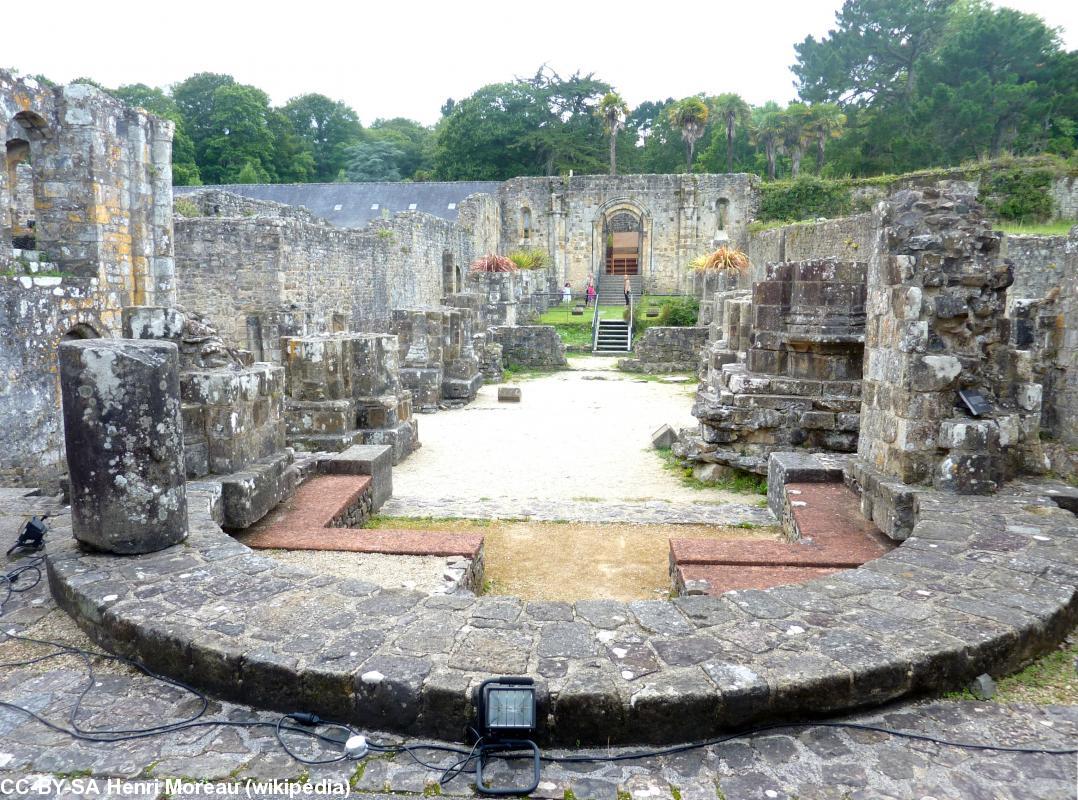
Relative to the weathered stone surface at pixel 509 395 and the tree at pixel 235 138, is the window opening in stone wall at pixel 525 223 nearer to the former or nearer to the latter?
the tree at pixel 235 138

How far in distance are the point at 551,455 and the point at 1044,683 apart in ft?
21.8

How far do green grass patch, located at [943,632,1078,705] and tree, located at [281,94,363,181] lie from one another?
55828mm

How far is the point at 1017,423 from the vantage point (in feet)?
16.3

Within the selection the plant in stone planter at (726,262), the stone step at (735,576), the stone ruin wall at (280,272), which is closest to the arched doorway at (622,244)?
the plant in stone planter at (726,262)

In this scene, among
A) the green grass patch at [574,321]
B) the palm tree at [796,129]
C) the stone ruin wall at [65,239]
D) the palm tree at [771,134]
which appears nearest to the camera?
the stone ruin wall at [65,239]

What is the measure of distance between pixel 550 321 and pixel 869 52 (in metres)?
24.7

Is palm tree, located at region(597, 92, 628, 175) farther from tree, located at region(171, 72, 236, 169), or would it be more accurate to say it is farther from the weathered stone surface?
the weathered stone surface

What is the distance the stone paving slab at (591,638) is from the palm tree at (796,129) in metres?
36.1

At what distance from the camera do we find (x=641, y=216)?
115ft

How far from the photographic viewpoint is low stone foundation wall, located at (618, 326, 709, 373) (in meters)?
18.8

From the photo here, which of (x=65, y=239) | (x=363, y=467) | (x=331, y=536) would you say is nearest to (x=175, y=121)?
(x=65, y=239)

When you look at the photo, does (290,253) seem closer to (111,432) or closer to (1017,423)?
(111,432)

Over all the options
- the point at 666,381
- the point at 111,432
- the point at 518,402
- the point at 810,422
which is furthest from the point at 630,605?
the point at 666,381

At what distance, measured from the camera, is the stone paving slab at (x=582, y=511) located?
21.0 feet
